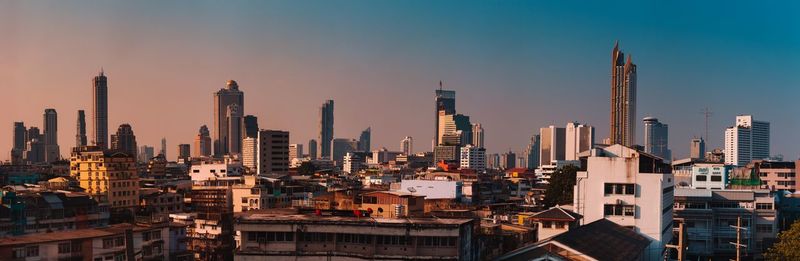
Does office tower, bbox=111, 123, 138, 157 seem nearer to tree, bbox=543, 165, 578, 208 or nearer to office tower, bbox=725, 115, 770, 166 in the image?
tree, bbox=543, 165, 578, 208

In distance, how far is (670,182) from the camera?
40.3 metres

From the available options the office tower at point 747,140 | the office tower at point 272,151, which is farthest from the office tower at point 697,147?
the office tower at point 272,151

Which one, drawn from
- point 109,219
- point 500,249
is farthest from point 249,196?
point 500,249

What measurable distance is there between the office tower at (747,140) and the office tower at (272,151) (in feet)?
324

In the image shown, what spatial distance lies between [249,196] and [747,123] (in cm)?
14349

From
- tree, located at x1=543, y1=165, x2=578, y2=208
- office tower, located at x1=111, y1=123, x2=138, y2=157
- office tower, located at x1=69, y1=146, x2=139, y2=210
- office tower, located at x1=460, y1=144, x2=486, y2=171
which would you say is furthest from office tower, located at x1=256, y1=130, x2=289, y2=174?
tree, located at x1=543, y1=165, x2=578, y2=208

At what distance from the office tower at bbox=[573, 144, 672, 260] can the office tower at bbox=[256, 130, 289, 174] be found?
3760 inches

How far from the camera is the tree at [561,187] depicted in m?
56.5

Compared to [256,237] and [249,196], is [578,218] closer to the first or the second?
[256,237]

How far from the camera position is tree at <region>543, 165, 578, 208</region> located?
56.5 metres

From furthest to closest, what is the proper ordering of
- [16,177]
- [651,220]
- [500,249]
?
[16,177] → [651,220] → [500,249]

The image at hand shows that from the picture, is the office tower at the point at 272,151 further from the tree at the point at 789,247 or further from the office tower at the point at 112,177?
the tree at the point at 789,247

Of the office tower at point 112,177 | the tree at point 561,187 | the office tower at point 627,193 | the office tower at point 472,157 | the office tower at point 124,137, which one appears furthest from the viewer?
the office tower at point 472,157

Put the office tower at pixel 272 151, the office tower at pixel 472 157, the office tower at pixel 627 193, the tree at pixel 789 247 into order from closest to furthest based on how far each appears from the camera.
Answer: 1. the tree at pixel 789 247
2. the office tower at pixel 627 193
3. the office tower at pixel 272 151
4. the office tower at pixel 472 157
